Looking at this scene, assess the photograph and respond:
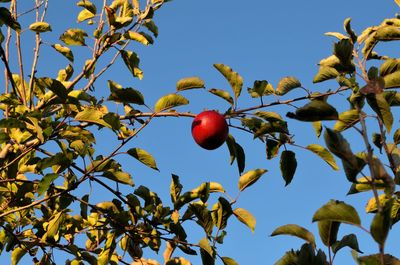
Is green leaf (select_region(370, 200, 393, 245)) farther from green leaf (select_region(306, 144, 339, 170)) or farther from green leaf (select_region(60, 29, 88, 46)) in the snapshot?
Answer: green leaf (select_region(60, 29, 88, 46))

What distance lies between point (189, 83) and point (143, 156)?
520 mm

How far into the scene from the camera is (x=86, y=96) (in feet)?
10.9

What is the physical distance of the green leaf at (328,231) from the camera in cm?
176

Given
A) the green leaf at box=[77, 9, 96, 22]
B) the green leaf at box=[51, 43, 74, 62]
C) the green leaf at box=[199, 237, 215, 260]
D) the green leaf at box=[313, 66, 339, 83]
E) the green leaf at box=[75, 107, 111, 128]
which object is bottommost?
the green leaf at box=[199, 237, 215, 260]

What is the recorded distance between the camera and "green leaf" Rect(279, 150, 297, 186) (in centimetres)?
325

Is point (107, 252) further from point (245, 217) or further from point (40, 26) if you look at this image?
point (40, 26)

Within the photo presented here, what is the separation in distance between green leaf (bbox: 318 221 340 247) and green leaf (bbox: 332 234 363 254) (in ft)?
0.10

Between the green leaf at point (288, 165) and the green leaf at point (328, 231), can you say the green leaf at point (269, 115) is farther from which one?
the green leaf at point (328, 231)

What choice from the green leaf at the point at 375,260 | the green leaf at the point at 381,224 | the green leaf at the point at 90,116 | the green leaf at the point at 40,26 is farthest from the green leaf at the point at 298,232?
the green leaf at the point at 40,26

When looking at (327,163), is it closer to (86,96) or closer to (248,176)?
(248,176)

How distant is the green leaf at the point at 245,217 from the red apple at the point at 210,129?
42 cm

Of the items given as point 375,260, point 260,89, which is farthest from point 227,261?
point 375,260

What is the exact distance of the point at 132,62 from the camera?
12.8 feet

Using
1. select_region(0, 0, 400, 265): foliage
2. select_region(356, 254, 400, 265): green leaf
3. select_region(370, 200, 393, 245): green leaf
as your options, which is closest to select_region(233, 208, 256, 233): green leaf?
select_region(0, 0, 400, 265): foliage
